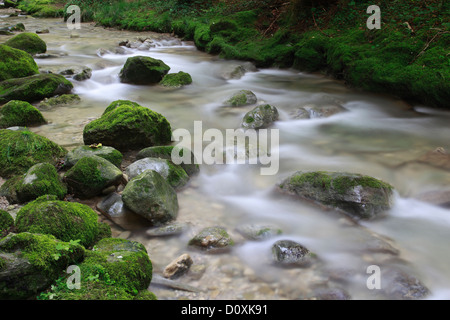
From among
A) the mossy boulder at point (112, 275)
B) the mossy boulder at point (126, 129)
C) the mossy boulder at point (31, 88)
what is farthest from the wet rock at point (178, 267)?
the mossy boulder at point (31, 88)

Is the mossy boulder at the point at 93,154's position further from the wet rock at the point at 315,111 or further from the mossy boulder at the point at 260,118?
the wet rock at the point at 315,111

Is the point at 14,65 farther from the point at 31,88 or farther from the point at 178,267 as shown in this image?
the point at 178,267

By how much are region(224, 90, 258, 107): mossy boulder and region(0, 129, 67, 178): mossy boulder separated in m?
4.22

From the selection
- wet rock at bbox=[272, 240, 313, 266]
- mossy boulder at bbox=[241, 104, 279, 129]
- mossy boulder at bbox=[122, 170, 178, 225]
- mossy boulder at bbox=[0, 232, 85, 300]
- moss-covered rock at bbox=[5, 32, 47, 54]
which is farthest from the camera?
moss-covered rock at bbox=[5, 32, 47, 54]

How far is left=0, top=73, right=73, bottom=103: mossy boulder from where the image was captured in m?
7.54

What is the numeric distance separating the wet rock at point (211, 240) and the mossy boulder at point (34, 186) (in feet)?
5.69

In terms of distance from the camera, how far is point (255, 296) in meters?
3.19

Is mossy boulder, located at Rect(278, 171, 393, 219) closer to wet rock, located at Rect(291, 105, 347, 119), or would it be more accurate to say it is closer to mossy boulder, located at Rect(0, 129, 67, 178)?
wet rock, located at Rect(291, 105, 347, 119)

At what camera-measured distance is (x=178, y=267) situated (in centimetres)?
338

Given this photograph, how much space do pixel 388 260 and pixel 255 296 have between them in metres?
1.48

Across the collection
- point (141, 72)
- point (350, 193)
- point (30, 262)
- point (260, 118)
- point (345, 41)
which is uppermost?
point (345, 41)

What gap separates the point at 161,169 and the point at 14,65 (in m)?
6.13

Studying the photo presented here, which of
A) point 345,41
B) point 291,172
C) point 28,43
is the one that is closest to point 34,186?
point 291,172

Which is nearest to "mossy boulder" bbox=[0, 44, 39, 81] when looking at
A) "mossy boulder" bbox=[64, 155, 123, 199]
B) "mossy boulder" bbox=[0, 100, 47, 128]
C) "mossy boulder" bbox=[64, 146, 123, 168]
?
"mossy boulder" bbox=[0, 100, 47, 128]
